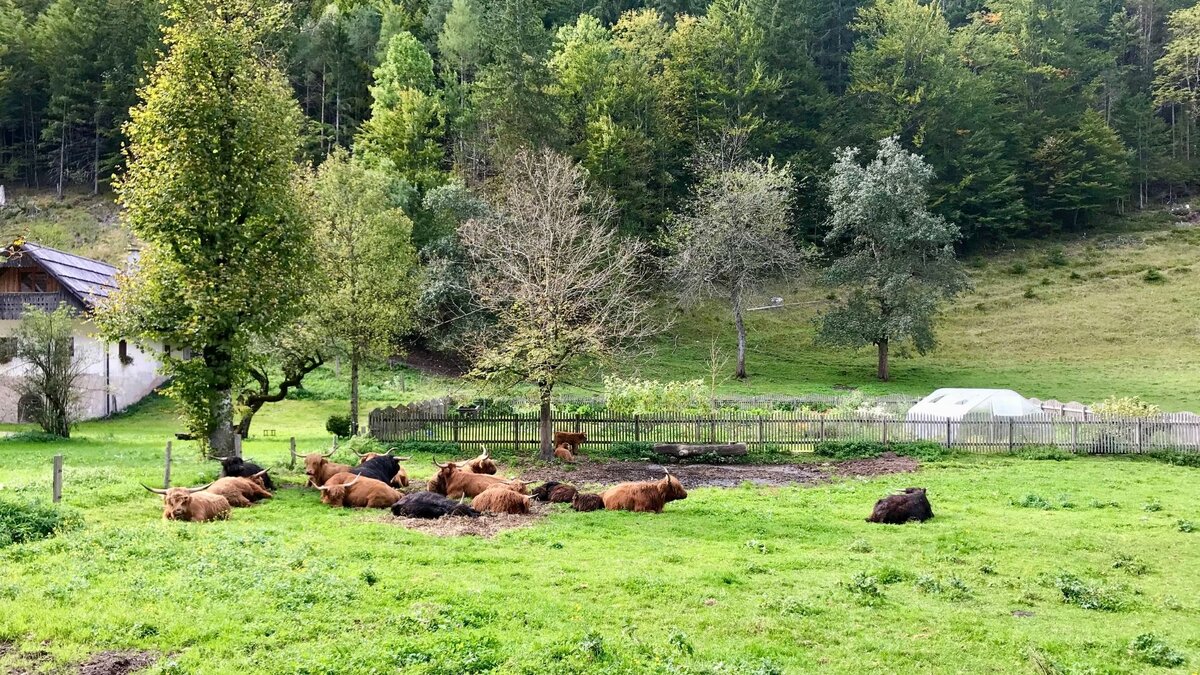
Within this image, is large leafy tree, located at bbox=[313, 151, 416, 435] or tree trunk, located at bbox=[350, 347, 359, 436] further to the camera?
large leafy tree, located at bbox=[313, 151, 416, 435]

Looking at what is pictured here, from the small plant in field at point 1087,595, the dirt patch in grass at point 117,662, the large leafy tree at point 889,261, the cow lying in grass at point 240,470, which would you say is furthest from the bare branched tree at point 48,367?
the large leafy tree at point 889,261

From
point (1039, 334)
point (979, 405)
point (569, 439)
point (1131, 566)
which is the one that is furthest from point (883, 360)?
point (1131, 566)

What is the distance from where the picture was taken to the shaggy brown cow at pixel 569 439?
24234mm

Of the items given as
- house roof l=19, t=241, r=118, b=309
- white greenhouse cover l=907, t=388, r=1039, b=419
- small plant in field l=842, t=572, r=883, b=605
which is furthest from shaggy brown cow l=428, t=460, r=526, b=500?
house roof l=19, t=241, r=118, b=309

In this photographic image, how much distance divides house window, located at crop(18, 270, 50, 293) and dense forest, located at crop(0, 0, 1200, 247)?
2059cm

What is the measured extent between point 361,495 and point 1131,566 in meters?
13.0

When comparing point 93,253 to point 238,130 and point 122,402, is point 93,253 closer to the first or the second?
point 122,402

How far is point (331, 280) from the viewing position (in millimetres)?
27578

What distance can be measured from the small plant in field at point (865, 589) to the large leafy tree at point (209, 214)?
14.6m

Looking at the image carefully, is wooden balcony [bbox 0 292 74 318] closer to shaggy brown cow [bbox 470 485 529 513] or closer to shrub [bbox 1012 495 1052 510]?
shaggy brown cow [bbox 470 485 529 513]

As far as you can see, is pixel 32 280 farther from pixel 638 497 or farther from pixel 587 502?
pixel 638 497

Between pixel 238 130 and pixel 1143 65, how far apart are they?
90.2m

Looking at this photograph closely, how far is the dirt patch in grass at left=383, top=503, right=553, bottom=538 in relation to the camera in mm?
12984

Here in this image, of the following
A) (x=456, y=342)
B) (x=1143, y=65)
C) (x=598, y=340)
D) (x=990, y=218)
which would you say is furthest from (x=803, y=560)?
(x=1143, y=65)
